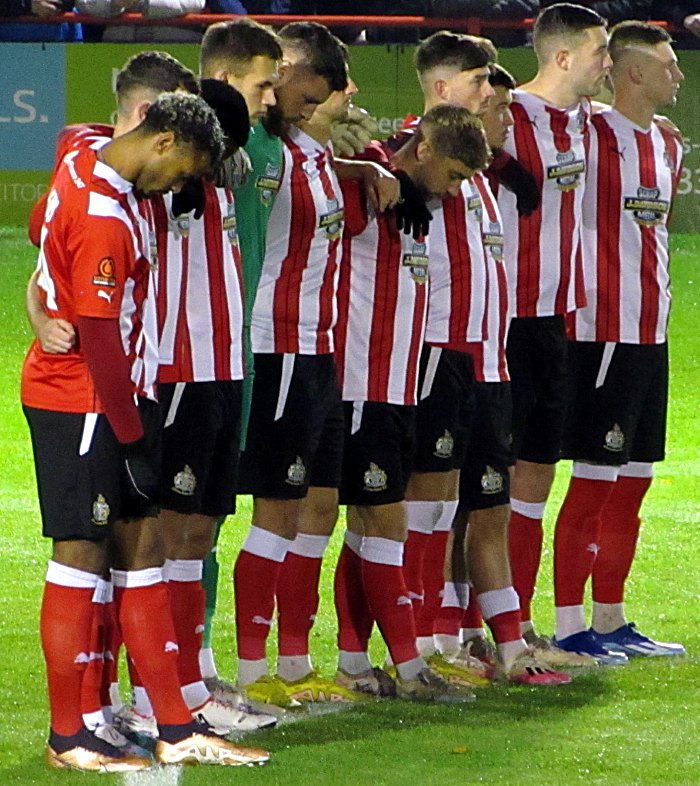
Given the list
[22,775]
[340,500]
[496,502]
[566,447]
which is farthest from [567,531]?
[22,775]

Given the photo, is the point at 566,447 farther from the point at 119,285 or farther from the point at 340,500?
the point at 119,285

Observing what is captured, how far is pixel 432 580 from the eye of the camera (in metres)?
5.91

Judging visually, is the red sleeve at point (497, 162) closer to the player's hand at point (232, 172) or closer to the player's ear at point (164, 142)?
the player's hand at point (232, 172)

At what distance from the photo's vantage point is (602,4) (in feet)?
42.1

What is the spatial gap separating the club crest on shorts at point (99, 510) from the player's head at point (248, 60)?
118 centimetres

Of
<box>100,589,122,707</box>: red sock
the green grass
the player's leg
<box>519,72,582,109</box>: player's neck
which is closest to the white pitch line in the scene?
the green grass

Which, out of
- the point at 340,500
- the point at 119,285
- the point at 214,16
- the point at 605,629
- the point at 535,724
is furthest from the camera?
the point at 214,16

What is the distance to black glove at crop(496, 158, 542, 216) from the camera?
238 inches

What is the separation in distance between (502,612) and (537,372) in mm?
806

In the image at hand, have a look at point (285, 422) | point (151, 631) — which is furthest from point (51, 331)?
point (285, 422)

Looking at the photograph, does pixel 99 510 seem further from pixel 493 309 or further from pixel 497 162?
pixel 497 162

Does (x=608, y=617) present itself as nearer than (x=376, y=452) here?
No

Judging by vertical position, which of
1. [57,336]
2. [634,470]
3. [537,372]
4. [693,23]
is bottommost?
[634,470]

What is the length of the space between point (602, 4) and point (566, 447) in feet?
22.6
